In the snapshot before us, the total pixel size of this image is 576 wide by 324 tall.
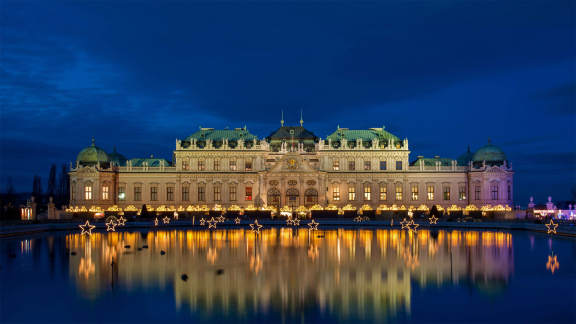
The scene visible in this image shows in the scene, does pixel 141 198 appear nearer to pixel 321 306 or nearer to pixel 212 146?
pixel 212 146

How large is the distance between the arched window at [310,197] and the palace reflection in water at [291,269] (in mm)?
34814

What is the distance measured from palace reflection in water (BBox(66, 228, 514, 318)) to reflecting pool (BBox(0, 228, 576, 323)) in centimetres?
6

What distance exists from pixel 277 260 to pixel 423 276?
31.3 feet

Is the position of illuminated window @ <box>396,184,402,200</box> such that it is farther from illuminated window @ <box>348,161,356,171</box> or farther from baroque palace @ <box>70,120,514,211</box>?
illuminated window @ <box>348,161,356,171</box>

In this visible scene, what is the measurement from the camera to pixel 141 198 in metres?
84.8

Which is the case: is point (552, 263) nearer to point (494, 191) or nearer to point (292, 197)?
point (494, 191)

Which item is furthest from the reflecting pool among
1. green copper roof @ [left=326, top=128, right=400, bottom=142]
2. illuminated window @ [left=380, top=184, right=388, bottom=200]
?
green copper roof @ [left=326, top=128, right=400, bottom=142]

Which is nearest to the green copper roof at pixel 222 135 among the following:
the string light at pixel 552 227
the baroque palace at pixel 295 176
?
the baroque palace at pixel 295 176

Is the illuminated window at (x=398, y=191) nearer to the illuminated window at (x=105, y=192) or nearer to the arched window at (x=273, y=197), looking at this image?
the arched window at (x=273, y=197)

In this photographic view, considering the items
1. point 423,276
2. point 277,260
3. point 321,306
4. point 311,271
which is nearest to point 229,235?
point 277,260

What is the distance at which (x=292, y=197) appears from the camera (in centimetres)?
8344

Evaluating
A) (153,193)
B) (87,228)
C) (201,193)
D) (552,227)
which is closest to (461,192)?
(552,227)

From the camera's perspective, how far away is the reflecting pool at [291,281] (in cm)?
2131

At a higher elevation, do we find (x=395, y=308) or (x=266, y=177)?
(x=266, y=177)
